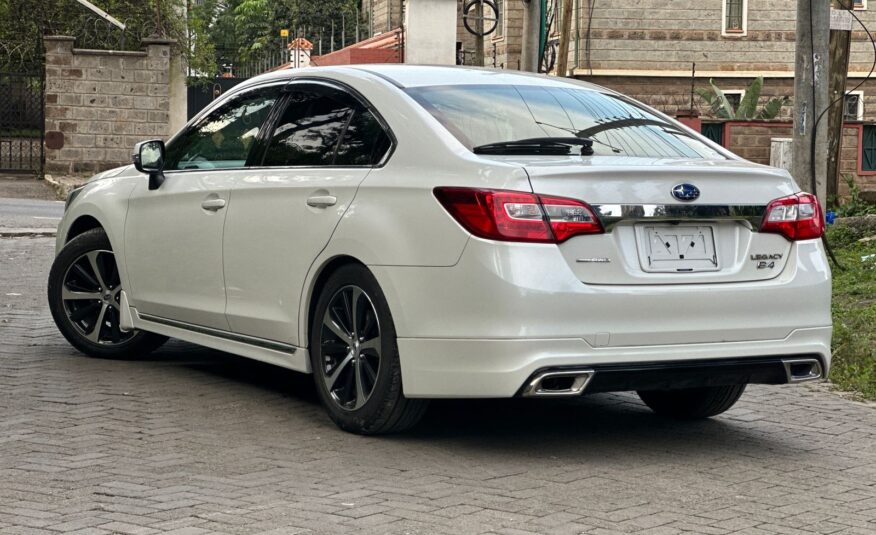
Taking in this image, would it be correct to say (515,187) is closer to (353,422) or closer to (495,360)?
(495,360)

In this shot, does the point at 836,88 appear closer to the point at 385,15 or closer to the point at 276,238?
the point at 276,238

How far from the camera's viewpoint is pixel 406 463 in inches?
228

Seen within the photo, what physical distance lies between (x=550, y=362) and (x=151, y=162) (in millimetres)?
3158

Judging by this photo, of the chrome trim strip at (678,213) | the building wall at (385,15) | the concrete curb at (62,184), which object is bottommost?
the concrete curb at (62,184)

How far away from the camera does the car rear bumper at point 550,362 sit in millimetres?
5551

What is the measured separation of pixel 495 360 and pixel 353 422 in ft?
3.01

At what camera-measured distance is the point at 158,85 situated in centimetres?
2975

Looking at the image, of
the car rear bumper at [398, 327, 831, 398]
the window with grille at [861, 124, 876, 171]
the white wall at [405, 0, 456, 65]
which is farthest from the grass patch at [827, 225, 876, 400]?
the white wall at [405, 0, 456, 65]

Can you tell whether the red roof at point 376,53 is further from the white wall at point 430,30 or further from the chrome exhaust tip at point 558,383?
the chrome exhaust tip at point 558,383

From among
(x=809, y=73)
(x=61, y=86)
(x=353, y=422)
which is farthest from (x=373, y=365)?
(x=61, y=86)

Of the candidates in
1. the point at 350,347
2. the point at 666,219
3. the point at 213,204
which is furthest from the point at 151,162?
the point at 666,219

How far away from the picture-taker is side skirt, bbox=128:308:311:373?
661cm

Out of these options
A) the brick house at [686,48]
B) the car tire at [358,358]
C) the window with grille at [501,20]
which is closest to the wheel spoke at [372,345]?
the car tire at [358,358]

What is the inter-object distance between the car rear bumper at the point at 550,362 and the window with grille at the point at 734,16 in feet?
118
